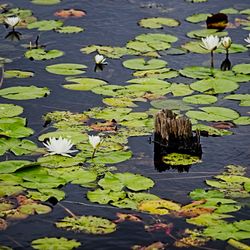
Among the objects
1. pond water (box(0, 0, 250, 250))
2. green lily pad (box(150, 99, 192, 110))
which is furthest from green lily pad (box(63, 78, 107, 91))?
green lily pad (box(150, 99, 192, 110))

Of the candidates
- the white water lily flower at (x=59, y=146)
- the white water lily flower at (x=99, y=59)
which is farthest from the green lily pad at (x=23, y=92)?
the white water lily flower at (x=59, y=146)

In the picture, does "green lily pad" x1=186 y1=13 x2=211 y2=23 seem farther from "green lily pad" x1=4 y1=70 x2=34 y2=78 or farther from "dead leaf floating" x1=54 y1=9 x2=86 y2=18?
"green lily pad" x1=4 y1=70 x2=34 y2=78

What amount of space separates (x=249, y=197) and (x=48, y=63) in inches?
110

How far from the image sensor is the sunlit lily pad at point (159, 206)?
4.44 meters

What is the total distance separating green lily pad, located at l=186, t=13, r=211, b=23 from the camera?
7.88 metres

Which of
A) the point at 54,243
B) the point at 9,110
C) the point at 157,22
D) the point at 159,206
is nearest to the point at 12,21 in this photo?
the point at 157,22

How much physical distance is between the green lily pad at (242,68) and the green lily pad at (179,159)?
5.32 feet

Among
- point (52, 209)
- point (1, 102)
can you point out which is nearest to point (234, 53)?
point (1, 102)

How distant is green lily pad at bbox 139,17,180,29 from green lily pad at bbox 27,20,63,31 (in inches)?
32.4

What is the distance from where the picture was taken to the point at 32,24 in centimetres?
780

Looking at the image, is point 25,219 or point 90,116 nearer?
point 25,219

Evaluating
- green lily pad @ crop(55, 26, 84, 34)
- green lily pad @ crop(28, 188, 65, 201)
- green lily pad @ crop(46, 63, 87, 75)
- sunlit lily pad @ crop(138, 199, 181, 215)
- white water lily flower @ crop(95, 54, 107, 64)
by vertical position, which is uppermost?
green lily pad @ crop(55, 26, 84, 34)

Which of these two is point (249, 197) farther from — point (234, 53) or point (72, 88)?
point (234, 53)

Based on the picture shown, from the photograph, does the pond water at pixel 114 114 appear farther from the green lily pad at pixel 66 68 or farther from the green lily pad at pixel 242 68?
the green lily pad at pixel 242 68
